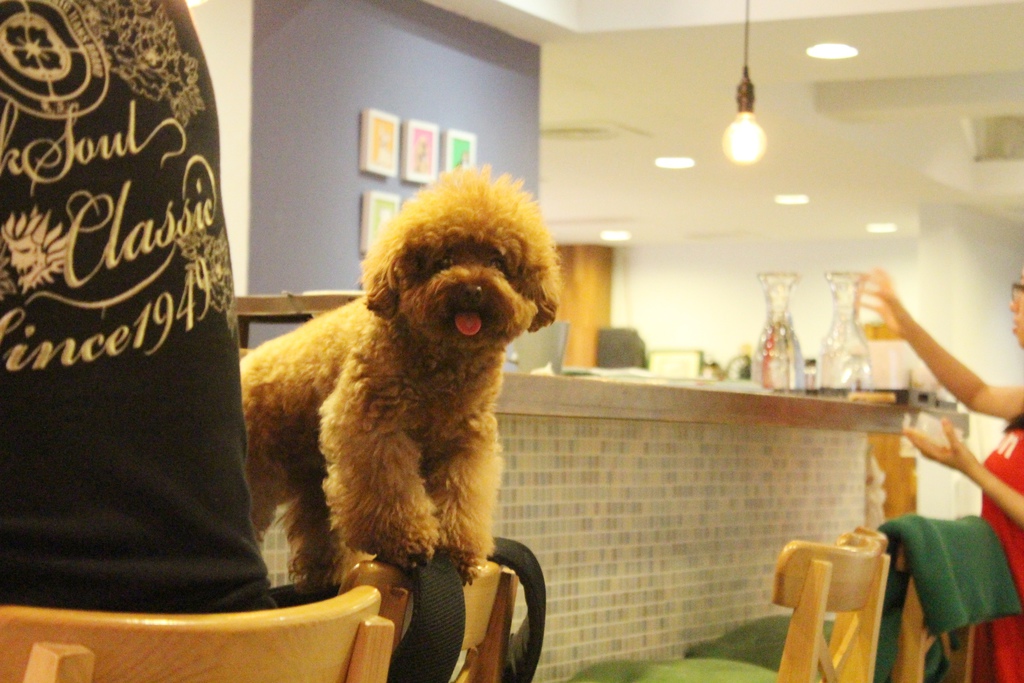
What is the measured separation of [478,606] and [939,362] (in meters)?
2.43

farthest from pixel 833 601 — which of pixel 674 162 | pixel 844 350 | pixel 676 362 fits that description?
pixel 676 362

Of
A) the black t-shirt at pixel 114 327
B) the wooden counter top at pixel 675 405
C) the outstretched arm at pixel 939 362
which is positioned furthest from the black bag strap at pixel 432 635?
the outstretched arm at pixel 939 362

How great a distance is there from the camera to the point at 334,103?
385cm

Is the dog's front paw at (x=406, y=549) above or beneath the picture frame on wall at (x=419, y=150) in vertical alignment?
beneath

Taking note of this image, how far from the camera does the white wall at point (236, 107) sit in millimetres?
3539

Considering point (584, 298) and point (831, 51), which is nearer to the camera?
point (831, 51)

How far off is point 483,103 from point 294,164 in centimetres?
101

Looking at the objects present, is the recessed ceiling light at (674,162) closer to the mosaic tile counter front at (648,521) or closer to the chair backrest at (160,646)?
the mosaic tile counter front at (648,521)

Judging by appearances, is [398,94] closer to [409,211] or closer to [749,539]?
[749,539]

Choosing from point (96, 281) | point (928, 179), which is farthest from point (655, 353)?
point (96, 281)

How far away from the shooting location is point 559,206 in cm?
901

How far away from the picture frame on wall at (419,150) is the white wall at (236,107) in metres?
0.69

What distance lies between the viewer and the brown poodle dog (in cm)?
113

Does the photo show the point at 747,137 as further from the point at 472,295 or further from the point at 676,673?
the point at 472,295
